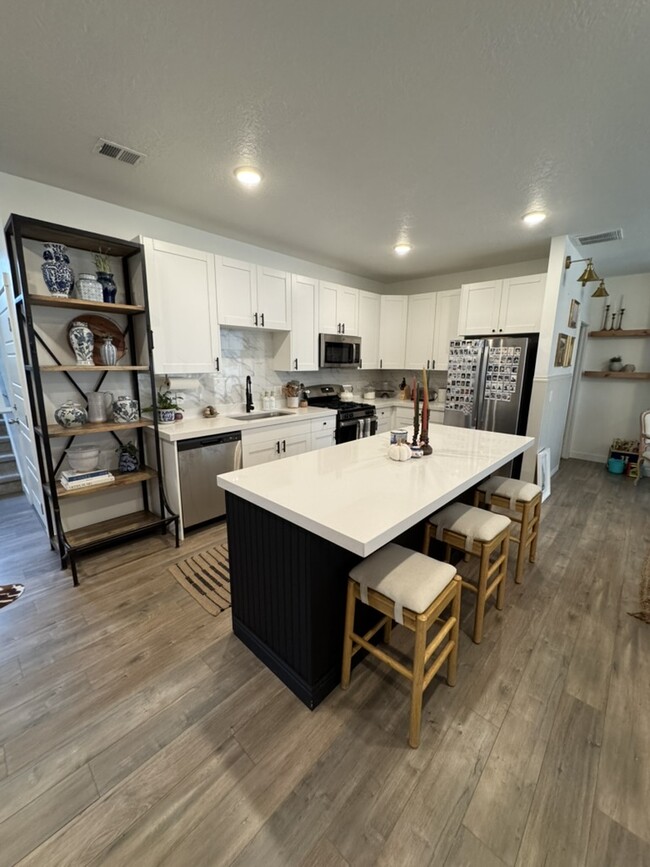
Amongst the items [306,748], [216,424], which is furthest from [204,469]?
[306,748]

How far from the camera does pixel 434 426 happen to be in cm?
298

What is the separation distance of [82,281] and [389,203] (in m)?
2.34

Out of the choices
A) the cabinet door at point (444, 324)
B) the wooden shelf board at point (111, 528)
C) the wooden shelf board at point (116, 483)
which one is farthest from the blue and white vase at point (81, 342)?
the cabinet door at point (444, 324)

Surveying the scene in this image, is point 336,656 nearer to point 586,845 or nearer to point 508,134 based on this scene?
point 586,845

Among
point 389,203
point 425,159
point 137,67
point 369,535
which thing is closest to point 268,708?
point 369,535

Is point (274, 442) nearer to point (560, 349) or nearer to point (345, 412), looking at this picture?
point (345, 412)

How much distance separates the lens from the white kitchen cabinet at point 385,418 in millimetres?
4992

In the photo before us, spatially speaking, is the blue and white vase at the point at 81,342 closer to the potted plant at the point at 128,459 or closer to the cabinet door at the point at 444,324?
the potted plant at the point at 128,459

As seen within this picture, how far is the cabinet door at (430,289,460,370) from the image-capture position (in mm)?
4688

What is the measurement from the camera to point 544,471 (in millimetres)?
3832

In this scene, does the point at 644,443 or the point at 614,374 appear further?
the point at 614,374

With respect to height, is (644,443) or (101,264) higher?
(101,264)

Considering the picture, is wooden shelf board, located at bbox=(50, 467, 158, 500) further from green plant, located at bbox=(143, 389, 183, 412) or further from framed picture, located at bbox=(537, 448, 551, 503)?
framed picture, located at bbox=(537, 448, 551, 503)

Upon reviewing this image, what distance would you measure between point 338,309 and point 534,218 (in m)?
2.25
